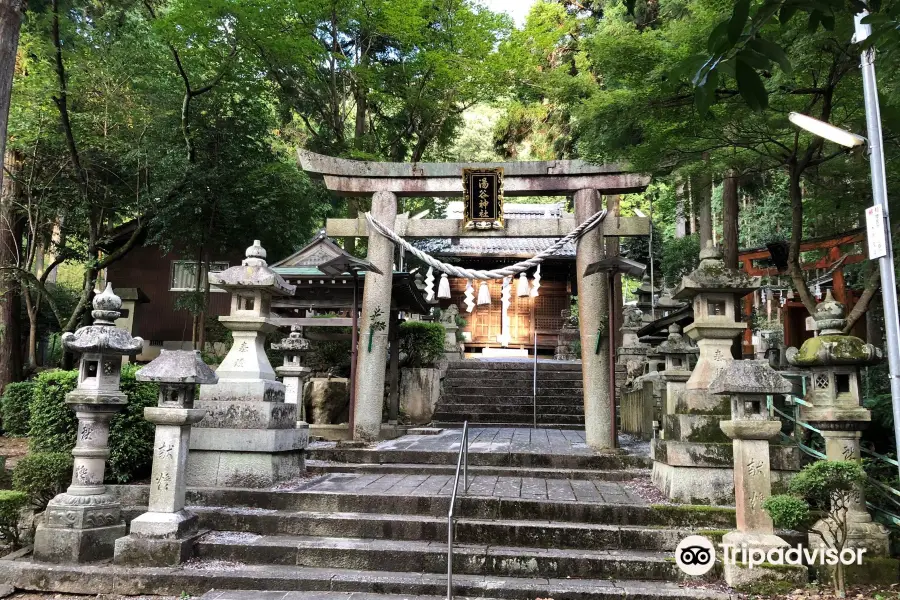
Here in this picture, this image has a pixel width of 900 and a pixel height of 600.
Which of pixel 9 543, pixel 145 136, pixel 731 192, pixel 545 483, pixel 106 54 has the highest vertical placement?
pixel 106 54

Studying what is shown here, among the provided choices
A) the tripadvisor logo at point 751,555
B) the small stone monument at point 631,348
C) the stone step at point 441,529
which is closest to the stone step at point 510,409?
the small stone monument at point 631,348

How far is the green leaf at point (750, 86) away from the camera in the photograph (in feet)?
6.52

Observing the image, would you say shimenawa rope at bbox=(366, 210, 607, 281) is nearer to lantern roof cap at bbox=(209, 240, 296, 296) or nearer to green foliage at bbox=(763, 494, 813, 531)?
lantern roof cap at bbox=(209, 240, 296, 296)

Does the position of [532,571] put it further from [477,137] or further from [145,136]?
[477,137]

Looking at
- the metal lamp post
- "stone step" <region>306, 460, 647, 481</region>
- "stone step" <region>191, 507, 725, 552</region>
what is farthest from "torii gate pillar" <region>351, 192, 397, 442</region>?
the metal lamp post

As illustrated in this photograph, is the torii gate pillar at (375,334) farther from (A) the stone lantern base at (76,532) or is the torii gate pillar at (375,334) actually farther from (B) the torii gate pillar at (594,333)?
(A) the stone lantern base at (76,532)

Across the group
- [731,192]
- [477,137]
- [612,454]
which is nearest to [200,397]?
[612,454]

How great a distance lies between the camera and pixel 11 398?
11.3 metres

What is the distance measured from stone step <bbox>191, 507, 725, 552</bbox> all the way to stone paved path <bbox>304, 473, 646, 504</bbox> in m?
0.50

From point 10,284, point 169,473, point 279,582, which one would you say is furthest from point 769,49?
point 10,284

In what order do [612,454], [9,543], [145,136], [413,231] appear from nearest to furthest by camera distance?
[9,543] < [612,454] < [413,231] < [145,136]

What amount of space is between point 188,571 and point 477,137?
24.5m

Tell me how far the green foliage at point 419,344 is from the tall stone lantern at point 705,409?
827 cm

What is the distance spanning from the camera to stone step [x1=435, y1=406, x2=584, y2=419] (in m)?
14.2
